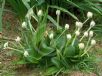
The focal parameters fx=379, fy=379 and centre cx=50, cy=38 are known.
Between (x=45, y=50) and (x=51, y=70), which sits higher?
(x=45, y=50)

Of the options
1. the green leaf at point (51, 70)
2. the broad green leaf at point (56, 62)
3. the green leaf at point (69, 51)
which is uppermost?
the green leaf at point (69, 51)

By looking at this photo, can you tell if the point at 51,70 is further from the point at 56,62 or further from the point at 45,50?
the point at 45,50

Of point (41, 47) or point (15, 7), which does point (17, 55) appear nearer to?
point (41, 47)

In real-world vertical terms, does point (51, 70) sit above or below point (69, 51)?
below

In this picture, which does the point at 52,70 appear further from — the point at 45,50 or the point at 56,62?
the point at 45,50

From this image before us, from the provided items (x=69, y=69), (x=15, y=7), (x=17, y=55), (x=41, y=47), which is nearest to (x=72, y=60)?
(x=69, y=69)

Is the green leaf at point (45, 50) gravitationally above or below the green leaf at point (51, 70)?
above

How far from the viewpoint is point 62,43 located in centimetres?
358

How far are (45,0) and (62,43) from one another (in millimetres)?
Answer: 994

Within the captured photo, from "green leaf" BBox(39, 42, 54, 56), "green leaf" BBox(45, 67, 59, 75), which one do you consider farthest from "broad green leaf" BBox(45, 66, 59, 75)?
"green leaf" BBox(39, 42, 54, 56)

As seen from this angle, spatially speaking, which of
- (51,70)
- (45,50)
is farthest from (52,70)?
(45,50)

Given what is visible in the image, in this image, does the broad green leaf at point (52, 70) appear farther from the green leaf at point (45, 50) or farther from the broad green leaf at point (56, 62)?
the green leaf at point (45, 50)

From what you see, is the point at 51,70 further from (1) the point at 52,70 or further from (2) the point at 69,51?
(2) the point at 69,51

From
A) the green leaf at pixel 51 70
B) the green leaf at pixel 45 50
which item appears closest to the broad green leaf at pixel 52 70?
the green leaf at pixel 51 70
